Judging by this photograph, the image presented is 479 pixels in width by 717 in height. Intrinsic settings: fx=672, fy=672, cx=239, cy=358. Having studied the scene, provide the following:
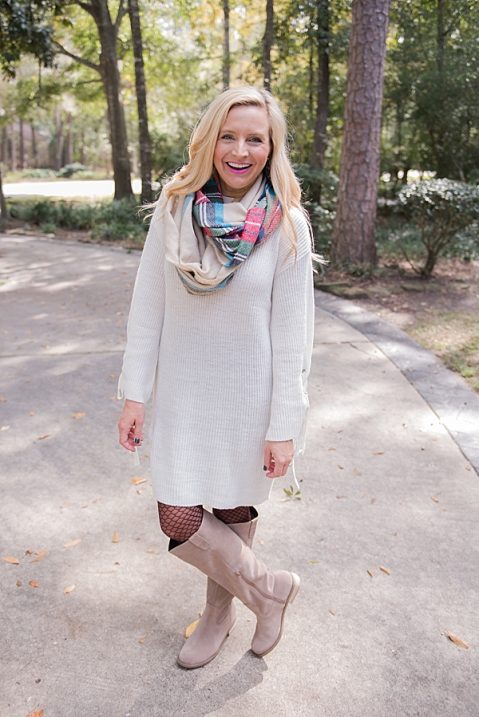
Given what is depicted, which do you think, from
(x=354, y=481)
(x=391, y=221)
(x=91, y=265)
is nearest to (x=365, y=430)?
(x=354, y=481)

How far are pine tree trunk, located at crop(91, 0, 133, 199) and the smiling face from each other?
1482 cm

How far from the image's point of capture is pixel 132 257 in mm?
10680

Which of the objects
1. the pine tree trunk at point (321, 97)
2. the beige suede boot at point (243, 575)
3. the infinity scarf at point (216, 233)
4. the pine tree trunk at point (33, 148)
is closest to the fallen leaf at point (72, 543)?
the beige suede boot at point (243, 575)

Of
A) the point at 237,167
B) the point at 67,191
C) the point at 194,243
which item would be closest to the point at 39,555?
the point at 194,243

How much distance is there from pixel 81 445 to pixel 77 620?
5.15 feet

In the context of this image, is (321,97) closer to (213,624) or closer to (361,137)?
(361,137)

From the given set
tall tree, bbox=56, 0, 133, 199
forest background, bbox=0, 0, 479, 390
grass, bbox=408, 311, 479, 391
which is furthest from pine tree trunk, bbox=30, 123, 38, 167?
grass, bbox=408, 311, 479, 391

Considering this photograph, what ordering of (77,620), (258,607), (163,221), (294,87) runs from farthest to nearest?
(294,87)
(77,620)
(258,607)
(163,221)

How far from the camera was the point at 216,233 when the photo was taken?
195 cm

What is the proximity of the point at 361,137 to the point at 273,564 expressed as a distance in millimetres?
6606

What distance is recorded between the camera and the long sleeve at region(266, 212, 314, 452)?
2.04 metres

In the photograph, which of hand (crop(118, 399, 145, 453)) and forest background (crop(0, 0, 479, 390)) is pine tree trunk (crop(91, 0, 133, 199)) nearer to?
forest background (crop(0, 0, 479, 390))

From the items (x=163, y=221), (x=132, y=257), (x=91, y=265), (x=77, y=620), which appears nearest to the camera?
(x=163, y=221)

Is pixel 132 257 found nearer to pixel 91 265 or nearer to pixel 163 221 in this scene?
pixel 91 265
